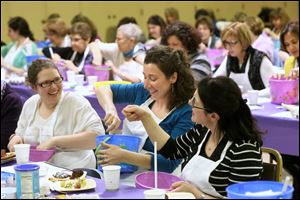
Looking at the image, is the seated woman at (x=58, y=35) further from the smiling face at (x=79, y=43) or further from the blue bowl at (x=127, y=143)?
the blue bowl at (x=127, y=143)

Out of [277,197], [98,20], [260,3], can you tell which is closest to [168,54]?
[277,197]

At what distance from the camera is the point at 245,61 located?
4.84 meters

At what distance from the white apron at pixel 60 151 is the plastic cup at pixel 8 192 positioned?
2.69ft

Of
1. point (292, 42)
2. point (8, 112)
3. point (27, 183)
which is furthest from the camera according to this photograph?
point (292, 42)

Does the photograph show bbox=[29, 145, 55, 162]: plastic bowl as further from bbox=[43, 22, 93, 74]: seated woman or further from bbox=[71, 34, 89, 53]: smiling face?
bbox=[71, 34, 89, 53]: smiling face

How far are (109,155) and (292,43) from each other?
2.57 meters

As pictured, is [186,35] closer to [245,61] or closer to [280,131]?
[245,61]

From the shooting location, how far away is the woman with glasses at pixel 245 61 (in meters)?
4.75

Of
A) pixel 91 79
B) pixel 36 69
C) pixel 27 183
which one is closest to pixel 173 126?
pixel 36 69

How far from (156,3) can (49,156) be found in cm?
939

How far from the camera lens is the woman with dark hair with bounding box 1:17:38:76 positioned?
684 centimetres

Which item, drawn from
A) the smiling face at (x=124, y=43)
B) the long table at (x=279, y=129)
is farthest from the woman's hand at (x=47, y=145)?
the smiling face at (x=124, y=43)

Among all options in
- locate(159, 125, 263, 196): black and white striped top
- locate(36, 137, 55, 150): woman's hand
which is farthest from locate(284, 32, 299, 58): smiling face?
locate(36, 137, 55, 150): woman's hand

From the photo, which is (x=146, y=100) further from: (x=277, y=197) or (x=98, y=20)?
(x=98, y=20)
